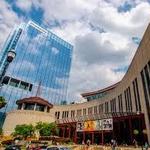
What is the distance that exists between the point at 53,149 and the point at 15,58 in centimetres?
10700

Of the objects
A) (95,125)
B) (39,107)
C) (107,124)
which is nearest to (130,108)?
(107,124)

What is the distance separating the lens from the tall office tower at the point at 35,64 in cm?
12537


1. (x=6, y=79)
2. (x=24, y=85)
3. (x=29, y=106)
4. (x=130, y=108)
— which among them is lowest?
(x=130, y=108)

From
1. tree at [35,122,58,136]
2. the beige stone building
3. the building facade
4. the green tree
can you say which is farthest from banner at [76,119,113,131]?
the green tree

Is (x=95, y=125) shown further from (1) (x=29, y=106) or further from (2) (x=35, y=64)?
(2) (x=35, y=64)

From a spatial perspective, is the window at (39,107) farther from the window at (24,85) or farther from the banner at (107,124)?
the window at (24,85)

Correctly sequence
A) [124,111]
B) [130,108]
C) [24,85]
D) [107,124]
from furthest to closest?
1. [24,85]
2. [124,111]
3. [130,108]
4. [107,124]

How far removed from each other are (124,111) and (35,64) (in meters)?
93.2

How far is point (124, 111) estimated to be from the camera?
61.1 meters

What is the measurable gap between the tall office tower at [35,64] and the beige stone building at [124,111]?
148 ft

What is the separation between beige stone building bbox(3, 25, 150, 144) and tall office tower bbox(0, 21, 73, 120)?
1778 inches

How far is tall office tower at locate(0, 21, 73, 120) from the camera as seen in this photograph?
12537 cm

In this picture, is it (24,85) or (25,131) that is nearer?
(25,131)

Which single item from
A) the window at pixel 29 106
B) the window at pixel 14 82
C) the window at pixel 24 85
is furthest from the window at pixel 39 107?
the window at pixel 24 85
